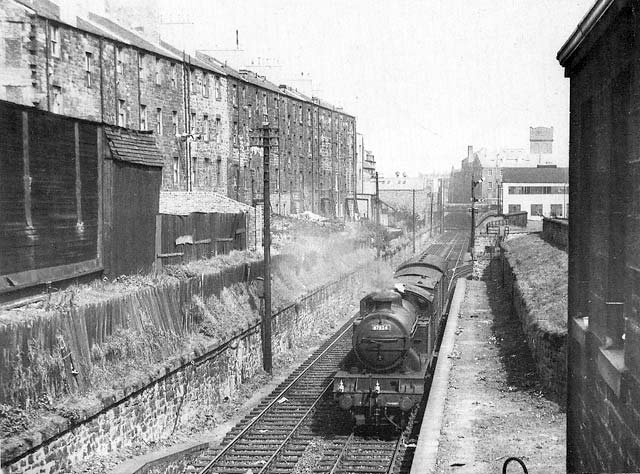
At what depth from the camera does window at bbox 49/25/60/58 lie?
27703 mm

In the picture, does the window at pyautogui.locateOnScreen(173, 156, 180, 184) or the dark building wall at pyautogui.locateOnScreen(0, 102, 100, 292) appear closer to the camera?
the dark building wall at pyautogui.locateOnScreen(0, 102, 100, 292)

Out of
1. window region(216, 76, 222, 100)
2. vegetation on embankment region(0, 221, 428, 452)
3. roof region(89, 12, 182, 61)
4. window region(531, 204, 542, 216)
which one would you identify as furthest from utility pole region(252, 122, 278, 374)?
window region(531, 204, 542, 216)

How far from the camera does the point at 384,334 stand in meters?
14.1

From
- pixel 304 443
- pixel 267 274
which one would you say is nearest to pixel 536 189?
pixel 267 274

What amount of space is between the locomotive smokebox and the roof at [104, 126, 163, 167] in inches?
295

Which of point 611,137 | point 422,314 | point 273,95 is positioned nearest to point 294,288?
point 422,314

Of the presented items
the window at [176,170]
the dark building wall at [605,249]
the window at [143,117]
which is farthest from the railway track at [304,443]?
the window at [176,170]

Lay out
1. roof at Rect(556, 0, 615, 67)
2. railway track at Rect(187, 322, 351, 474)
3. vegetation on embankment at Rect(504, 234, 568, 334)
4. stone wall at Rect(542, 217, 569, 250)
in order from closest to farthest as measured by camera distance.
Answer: roof at Rect(556, 0, 615, 67) → railway track at Rect(187, 322, 351, 474) → vegetation on embankment at Rect(504, 234, 568, 334) → stone wall at Rect(542, 217, 569, 250)

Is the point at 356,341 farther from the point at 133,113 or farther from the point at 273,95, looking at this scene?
the point at 273,95

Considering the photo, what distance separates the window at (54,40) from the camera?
27703 millimetres

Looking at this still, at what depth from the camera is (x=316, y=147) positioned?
59219mm

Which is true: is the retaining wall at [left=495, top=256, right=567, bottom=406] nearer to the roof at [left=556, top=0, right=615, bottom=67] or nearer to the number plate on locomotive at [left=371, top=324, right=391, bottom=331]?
the number plate on locomotive at [left=371, top=324, right=391, bottom=331]

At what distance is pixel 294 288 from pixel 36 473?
18582 millimetres

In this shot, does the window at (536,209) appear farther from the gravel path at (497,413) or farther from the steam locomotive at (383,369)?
the steam locomotive at (383,369)
